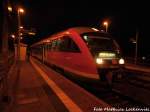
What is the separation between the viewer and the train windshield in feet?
29.4

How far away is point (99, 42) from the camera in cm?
941

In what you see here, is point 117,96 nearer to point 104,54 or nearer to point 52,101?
point 104,54

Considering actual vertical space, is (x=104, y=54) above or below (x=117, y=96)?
above

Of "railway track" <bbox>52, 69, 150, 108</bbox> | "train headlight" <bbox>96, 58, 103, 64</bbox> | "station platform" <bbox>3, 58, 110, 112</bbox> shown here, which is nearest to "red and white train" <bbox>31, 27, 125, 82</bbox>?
"train headlight" <bbox>96, 58, 103, 64</bbox>

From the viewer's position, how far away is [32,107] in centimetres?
546

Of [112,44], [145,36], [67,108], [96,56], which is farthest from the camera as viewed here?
[145,36]

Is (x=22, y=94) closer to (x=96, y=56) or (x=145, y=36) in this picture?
(x=96, y=56)

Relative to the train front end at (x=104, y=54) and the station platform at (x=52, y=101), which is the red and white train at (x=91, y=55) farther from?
the station platform at (x=52, y=101)

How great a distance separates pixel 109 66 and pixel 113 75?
428 millimetres

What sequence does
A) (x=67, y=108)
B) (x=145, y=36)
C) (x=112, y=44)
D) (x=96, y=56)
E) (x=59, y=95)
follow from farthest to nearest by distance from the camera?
1. (x=145, y=36)
2. (x=112, y=44)
3. (x=96, y=56)
4. (x=59, y=95)
5. (x=67, y=108)

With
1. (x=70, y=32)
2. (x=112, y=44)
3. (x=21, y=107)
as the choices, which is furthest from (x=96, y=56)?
(x=21, y=107)

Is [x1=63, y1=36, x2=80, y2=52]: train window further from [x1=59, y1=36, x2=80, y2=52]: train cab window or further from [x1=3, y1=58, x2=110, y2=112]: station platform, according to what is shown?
[x1=3, y1=58, x2=110, y2=112]: station platform

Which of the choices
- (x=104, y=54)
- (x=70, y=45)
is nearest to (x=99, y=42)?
(x=104, y=54)

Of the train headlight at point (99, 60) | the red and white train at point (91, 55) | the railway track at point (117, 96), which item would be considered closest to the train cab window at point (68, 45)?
the red and white train at point (91, 55)
